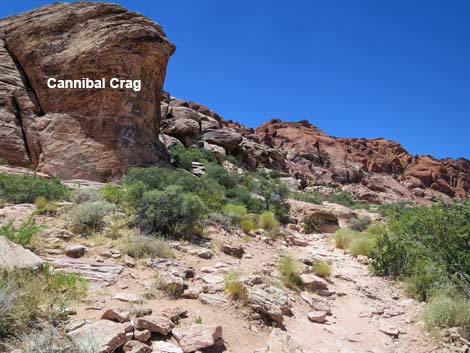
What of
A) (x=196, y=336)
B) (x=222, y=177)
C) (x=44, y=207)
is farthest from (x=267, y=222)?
(x=196, y=336)

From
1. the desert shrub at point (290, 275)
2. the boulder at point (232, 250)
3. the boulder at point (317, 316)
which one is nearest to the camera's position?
the boulder at point (317, 316)

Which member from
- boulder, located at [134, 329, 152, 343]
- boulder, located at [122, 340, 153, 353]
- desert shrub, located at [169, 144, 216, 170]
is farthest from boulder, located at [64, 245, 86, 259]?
desert shrub, located at [169, 144, 216, 170]

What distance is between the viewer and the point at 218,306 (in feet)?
14.0

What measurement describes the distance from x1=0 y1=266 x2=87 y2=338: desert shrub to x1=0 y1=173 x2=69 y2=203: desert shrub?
5261 millimetres

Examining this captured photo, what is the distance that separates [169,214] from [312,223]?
8.09 m

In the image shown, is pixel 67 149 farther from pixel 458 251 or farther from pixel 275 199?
pixel 458 251

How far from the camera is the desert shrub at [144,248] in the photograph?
5605 millimetres

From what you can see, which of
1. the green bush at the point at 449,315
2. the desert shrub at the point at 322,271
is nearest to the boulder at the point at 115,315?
the green bush at the point at 449,315

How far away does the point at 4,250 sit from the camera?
3988 mm

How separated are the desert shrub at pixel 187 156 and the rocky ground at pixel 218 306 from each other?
1216cm

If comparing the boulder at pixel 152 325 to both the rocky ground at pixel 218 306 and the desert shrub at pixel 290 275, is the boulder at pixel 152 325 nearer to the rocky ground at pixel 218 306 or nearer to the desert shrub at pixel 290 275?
the rocky ground at pixel 218 306

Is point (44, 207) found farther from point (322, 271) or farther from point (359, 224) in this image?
point (359, 224)

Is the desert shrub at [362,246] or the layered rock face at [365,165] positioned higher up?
the layered rock face at [365,165]

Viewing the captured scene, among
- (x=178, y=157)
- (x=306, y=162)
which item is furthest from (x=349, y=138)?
(x=178, y=157)
